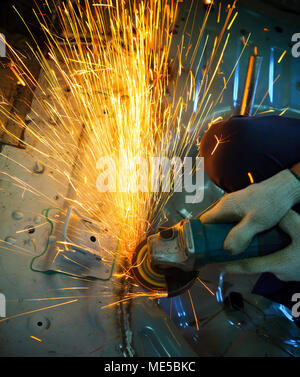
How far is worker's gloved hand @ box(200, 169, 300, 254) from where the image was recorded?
3.34ft

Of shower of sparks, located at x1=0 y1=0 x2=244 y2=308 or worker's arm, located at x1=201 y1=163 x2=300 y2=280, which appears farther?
shower of sparks, located at x1=0 y1=0 x2=244 y2=308

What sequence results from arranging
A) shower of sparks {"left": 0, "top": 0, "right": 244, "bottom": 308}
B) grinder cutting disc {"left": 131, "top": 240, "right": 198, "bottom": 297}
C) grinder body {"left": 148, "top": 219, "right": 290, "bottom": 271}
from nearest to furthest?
grinder body {"left": 148, "top": 219, "right": 290, "bottom": 271}, grinder cutting disc {"left": 131, "top": 240, "right": 198, "bottom": 297}, shower of sparks {"left": 0, "top": 0, "right": 244, "bottom": 308}

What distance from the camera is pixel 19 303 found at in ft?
3.73

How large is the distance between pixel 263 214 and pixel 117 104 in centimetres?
115

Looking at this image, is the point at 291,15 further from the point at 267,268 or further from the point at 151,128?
the point at 267,268

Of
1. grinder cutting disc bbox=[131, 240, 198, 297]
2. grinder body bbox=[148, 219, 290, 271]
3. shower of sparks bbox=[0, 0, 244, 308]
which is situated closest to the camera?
grinder body bbox=[148, 219, 290, 271]

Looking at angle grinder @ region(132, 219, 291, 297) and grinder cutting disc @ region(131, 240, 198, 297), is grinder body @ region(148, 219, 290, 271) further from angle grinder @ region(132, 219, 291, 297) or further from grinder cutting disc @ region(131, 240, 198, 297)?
grinder cutting disc @ region(131, 240, 198, 297)

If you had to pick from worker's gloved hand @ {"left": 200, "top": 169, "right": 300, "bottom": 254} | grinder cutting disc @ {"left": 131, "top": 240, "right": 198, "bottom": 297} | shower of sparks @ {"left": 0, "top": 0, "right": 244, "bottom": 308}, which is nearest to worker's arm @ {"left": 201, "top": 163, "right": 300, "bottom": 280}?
worker's gloved hand @ {"left": 200, "top": 169, "right": 300, "bottom": 254}

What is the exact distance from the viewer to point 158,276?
48.2 inches

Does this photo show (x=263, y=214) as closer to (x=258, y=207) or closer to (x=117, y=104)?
(x=258, y=207)

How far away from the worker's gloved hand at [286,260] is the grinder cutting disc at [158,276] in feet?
0.91

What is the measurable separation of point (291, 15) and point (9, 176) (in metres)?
2.65

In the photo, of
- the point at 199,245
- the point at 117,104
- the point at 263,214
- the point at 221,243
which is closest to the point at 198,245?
the point at 199,245

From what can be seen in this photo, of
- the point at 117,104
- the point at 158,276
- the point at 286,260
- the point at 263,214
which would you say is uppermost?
the point at 117,104
